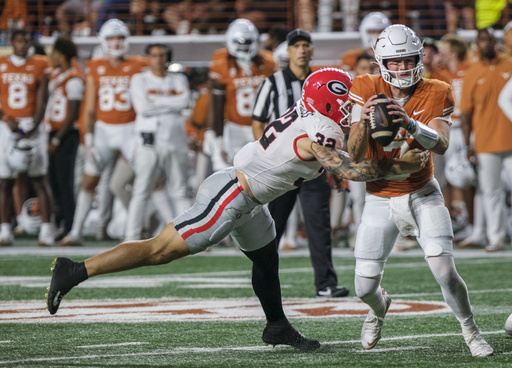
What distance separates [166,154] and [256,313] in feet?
14.6

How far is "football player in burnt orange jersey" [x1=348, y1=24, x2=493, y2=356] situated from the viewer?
183 inches

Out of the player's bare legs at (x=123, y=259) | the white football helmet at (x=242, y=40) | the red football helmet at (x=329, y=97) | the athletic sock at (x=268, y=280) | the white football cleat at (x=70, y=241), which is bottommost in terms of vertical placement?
the white football cleat at (x=70, y=241)

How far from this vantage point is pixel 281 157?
4680mm

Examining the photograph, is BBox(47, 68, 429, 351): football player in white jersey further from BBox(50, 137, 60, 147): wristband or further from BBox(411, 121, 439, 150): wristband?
BBox(50, 137, 60, 147): wristband

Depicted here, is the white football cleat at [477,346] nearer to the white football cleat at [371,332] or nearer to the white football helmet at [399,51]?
the white football cleat at [371,332]

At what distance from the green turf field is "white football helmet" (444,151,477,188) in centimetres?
180

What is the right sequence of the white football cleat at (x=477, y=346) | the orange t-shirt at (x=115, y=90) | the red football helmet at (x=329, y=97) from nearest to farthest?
1. the white football cleat at (x=477, y=346)
2. the red football helmet at (x=329, y=97)
3. the orange t-shirt at (x=115, y=90)

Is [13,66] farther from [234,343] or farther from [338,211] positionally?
[234,343]

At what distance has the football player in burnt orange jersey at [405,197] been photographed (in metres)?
4.65

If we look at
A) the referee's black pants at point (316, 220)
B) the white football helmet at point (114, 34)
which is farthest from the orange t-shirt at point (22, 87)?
the referee's black pants at point (316, 220)

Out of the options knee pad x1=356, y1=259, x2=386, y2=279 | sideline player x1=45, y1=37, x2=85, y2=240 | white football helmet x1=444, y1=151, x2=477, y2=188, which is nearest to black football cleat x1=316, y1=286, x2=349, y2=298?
knee pad x1=356, y1=259, x2=386, y2=279

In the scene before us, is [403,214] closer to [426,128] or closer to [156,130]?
[426,128]

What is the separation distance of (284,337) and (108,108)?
669cm

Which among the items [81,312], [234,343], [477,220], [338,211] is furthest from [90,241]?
[234,343]
